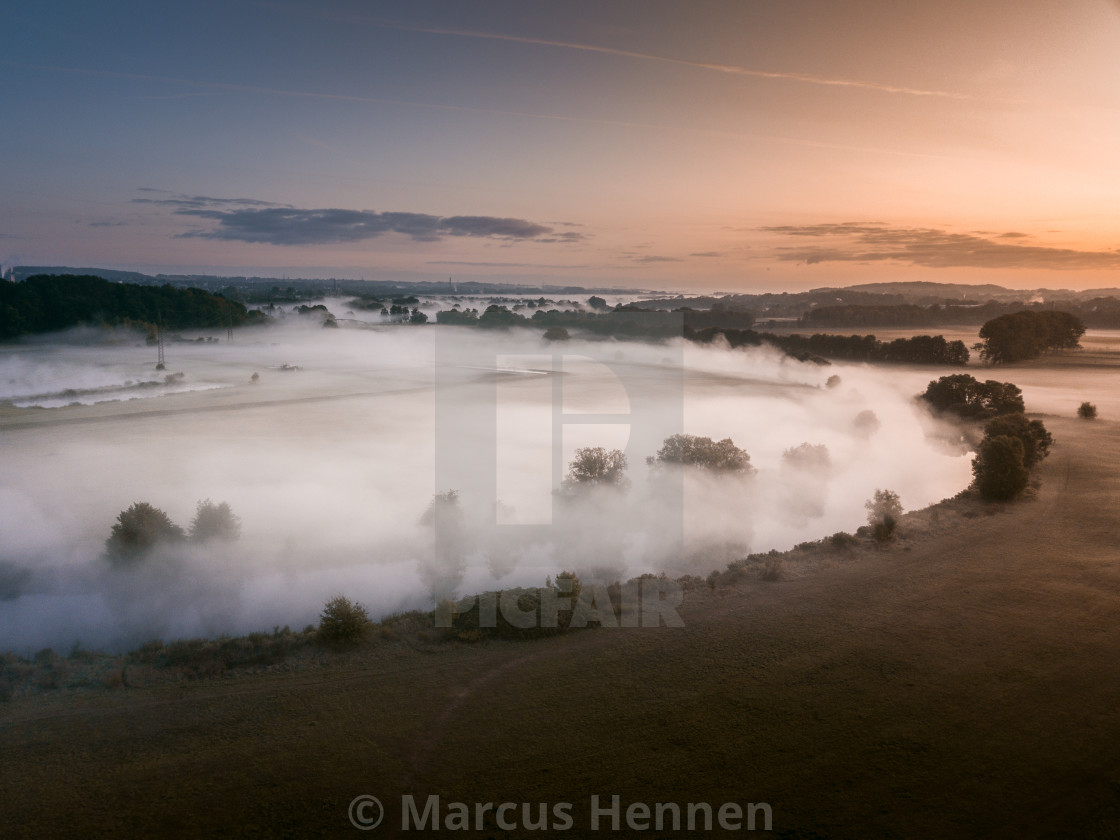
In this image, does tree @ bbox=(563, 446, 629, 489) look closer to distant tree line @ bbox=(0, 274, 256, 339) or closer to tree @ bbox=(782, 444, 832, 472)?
tree @ bbox=(782, 444, 832, 472)

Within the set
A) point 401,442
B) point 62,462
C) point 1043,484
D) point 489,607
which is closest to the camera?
point 489,607

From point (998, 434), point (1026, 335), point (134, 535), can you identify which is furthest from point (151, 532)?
point (1026, 335)

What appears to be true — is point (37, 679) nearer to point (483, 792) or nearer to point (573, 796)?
point (483, 792)

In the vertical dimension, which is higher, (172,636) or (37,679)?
(37,679)

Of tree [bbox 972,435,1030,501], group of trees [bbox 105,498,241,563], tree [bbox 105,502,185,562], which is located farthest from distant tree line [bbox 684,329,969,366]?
tree [bbox 105,502,185,562]

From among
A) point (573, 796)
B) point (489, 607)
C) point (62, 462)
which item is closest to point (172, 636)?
point (489, 607)

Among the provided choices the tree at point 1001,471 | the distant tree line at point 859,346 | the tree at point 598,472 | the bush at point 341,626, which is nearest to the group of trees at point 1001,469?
the tree at point 1001,471
